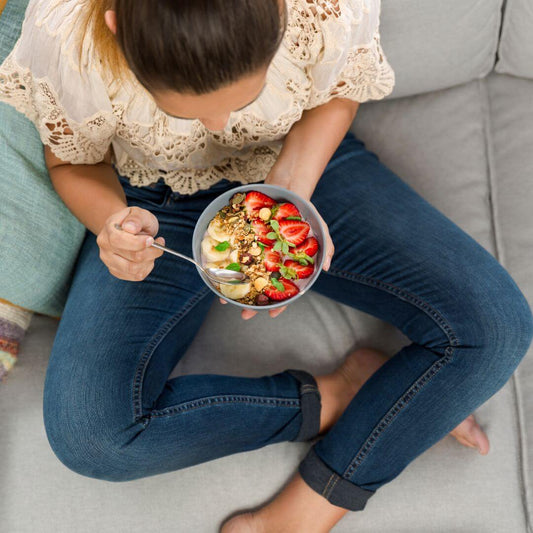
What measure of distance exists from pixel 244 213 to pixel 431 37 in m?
0.71

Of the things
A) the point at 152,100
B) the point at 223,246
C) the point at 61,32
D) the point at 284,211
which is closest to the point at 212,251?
the point at 223,246

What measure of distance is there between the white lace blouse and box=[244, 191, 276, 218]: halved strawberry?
0.17 m

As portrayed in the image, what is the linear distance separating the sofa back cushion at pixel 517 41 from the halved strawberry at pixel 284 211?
0.81 metres

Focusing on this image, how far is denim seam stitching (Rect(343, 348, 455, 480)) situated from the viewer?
96cm

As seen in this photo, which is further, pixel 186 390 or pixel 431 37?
pixel 431 37

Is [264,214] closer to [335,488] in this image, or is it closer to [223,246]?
[223,246]

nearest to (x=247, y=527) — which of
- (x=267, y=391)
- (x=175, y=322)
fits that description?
(x=267, y=391)

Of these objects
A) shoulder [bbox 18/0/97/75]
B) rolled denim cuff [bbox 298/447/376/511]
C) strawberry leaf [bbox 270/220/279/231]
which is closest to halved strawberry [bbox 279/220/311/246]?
strawberry leaf [bbox 270/220/279/231]

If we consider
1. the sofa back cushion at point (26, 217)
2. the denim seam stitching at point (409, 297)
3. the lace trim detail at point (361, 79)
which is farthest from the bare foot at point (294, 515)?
the lace trim detail at point (361, 79)

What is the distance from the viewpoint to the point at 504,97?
1.28m

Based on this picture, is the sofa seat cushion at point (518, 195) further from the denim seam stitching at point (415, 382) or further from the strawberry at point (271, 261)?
the strawberry at point (271, 261)

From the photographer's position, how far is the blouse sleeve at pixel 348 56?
825mm

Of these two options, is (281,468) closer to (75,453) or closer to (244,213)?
(75,453)

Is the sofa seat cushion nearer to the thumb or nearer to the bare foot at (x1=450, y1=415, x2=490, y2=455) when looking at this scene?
the bare foot at (x1=450, y1=415, x2=490, y2=455)
